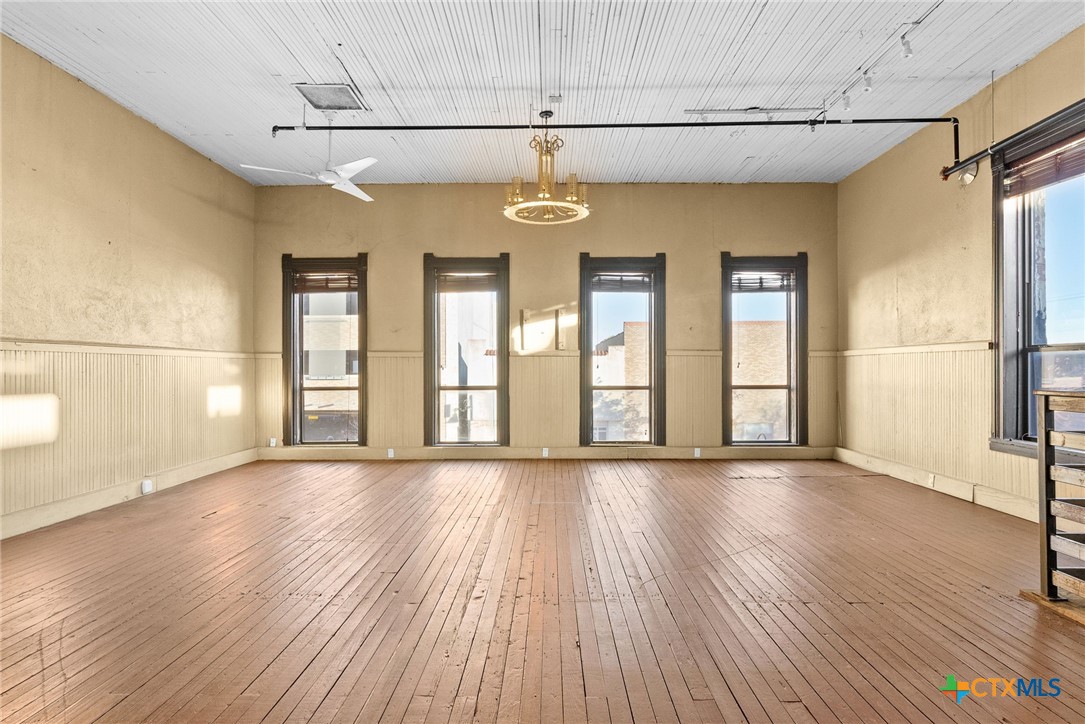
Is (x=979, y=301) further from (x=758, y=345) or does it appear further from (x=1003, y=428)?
(x=758, y=345)

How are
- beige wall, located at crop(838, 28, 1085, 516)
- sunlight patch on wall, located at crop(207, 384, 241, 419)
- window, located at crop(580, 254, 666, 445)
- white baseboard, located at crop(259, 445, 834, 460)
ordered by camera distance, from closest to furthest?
beige wall, located at crop(838, 28, 1085, 516)
sunlight patch on wall, located at crop(207, 384, 241, 419)
white baseboard, located at crop(259, 445, 834, 460)
window, located at crop(580, 254, 666, 445)

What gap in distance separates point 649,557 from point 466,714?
2060 mm

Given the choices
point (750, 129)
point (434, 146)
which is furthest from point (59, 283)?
point (750, 129)

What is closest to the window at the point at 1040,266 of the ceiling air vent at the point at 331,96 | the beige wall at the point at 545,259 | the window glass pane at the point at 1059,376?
the window glass pane at the point at 1059,376

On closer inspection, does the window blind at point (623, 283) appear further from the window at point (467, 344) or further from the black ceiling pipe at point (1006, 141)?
the black ceiling pipe at point (1006, 141)

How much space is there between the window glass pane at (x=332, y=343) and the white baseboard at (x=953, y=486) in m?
6.95

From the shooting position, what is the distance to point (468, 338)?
849 cm

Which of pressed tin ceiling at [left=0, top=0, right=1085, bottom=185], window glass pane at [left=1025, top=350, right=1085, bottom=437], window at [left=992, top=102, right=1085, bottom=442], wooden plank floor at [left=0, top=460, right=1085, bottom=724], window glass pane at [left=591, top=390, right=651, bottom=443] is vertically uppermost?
pressed tin ceiling at [left=0, top=0, right=1085, bottom=185]

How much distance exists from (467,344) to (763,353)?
14.0 ft

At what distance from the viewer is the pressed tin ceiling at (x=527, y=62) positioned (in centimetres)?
436

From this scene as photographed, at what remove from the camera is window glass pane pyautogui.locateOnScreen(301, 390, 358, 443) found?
8.45 m

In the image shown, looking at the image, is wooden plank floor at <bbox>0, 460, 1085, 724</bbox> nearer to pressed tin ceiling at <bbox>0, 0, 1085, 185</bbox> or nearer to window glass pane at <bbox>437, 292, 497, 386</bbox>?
window glass pane at <bbox>437, 292, 497, 386</bbox>

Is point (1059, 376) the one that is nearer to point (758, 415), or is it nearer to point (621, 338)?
point (758, 415)

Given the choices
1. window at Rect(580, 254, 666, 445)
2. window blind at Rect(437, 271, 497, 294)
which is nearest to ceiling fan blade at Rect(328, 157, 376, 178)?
window blind at Rect(437, 271, 497, 294)
